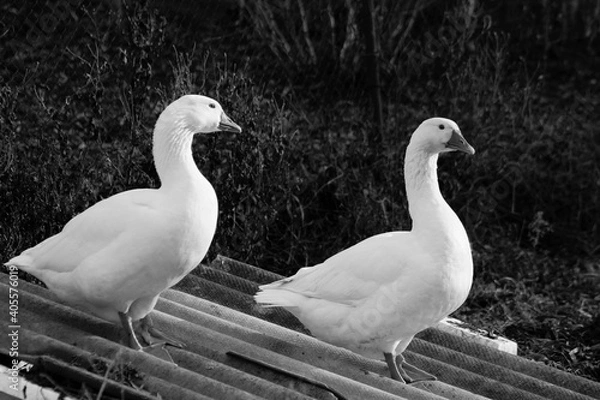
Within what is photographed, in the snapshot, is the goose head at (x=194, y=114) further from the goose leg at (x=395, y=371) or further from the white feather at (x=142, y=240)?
the goose leg at (x=395, y=371)

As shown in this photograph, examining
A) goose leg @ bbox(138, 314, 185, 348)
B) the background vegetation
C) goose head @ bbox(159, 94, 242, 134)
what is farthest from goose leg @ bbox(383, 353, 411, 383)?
the background vegetation

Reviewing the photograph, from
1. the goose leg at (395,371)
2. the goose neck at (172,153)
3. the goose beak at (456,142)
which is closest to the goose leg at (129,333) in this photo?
the goose neck at (172,153)

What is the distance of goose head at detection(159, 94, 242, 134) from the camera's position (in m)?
5.05

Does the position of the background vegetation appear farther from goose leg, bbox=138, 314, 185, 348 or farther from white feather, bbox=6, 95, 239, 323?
goose leg, bbox=138, 314, 185, 348

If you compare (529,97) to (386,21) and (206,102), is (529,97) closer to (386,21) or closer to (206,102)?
(386,21)

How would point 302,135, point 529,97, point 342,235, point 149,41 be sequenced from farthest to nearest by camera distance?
point 529,97 < point 302,135 < point 342,235 < point 149,41

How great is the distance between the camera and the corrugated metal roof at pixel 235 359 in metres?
4.14

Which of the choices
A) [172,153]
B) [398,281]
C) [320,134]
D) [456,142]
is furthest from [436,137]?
[320,134]

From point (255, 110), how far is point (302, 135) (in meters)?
1.38

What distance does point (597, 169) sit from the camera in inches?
339

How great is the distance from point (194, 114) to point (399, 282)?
1.18 meters

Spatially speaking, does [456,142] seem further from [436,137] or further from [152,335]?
[152,335]

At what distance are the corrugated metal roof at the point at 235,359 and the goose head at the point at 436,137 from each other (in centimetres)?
95

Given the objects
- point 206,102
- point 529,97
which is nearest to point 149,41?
point 206,102
